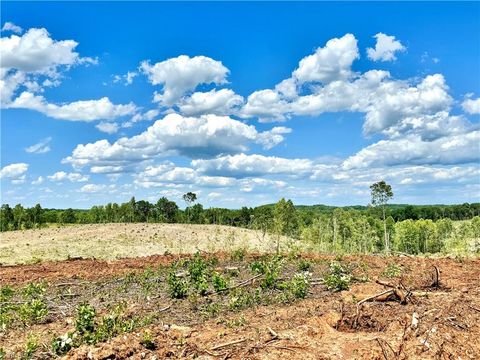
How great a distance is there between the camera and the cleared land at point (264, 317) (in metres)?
7.13

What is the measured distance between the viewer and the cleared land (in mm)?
7133

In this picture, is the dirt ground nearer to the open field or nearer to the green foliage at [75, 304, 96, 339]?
the green foliage at [75, 304, 96, 339]

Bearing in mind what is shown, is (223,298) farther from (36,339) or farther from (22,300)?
(22,300)

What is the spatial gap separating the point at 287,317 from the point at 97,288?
7.47m

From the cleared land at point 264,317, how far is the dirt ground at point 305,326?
2 cm

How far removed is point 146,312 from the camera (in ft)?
→ 33.1

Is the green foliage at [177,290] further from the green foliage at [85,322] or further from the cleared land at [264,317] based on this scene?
the green foliage at [85,322]

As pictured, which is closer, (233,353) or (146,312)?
(233,353)

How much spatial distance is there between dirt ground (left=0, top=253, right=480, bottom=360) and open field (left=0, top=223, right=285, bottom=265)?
18.5 meters

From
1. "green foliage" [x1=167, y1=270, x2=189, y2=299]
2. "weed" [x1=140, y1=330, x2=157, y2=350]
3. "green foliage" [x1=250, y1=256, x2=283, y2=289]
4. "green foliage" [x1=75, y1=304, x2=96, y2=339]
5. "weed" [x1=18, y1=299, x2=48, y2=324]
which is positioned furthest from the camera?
"green foliage" [x1=250, y1=256, x2=283, y2=289]

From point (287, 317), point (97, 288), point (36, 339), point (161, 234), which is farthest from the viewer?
point (161, 234)

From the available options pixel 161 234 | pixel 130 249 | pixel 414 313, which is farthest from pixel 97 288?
pixel 161 234

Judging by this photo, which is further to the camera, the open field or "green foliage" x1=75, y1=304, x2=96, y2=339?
the open field

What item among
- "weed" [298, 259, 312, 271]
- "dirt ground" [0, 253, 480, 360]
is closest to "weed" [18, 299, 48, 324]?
"dirt ground" [0, 253, 480, 360]
